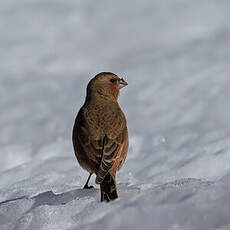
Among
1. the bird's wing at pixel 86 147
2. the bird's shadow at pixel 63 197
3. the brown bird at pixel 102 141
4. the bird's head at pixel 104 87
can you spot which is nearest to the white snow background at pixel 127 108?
the bird's shadow at pixel 63 197

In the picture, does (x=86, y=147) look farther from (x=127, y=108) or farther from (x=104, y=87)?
(x=127, y=108)

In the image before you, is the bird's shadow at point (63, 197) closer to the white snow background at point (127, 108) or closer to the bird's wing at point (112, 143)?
the white snow background at point (127, 108)

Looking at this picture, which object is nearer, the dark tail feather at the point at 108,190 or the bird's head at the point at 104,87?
the dark tail feather at the point at 108,190

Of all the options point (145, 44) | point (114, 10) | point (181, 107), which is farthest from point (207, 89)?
point (114, 10)

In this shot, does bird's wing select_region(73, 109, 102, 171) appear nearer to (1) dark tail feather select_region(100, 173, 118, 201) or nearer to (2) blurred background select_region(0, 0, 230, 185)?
(1) dark tail feather select_region(100, 173, 118, 201)

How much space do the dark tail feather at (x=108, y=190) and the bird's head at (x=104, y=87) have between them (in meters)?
1.58

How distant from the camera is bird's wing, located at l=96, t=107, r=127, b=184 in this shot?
5306 mm

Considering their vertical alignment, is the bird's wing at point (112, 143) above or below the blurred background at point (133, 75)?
below

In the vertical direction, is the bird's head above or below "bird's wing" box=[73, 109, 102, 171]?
above

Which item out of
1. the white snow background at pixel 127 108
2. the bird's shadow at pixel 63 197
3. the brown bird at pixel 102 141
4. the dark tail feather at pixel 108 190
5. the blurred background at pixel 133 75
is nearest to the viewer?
the white snow background at pixel 127 108

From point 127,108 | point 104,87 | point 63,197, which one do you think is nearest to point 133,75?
point 127,108

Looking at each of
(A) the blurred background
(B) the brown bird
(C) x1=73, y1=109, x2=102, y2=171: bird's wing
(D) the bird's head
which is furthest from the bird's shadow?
(D) the bird's head

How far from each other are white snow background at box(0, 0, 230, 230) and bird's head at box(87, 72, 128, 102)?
0.88 m

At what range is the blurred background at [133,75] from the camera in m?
7.47
